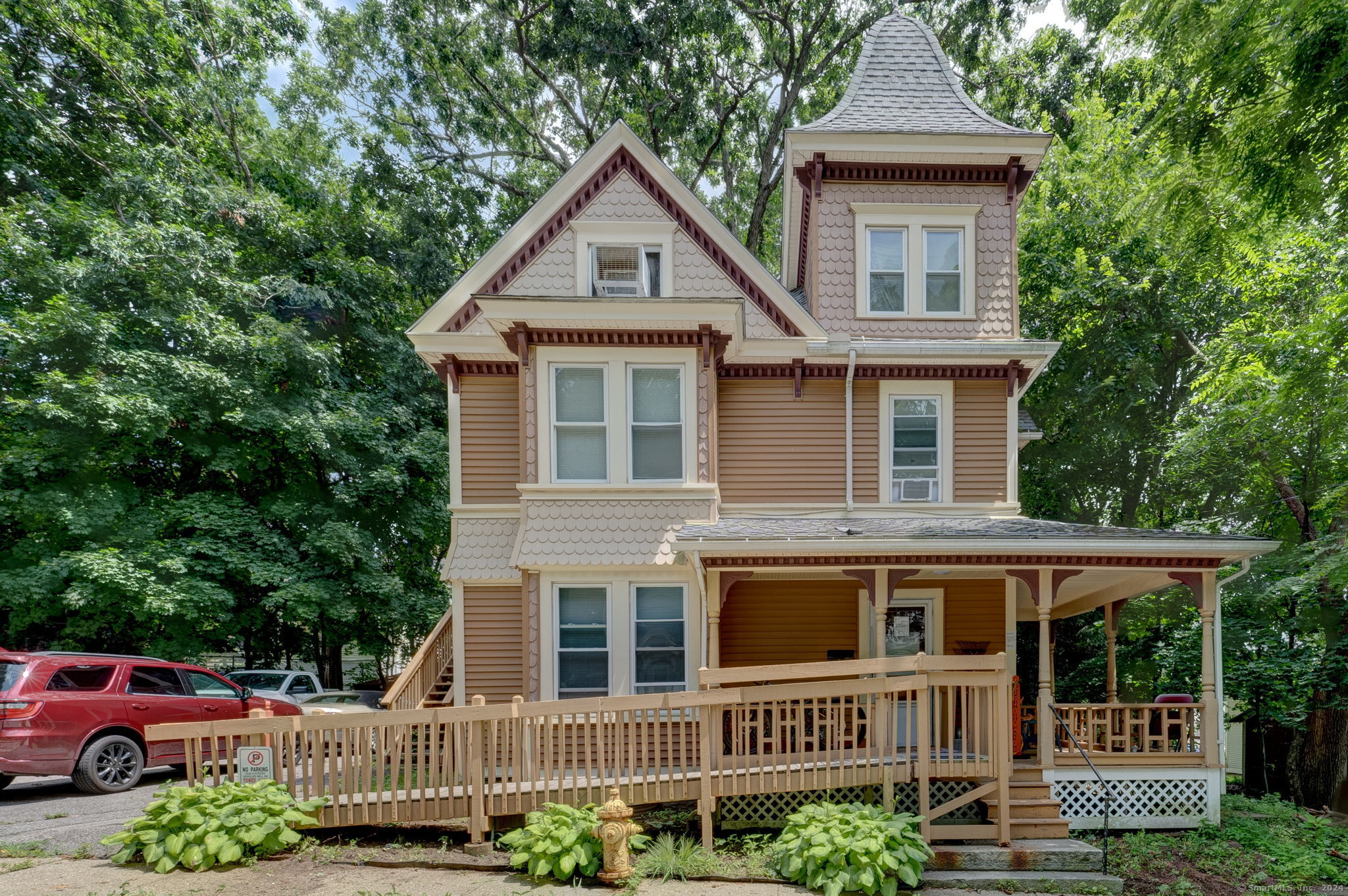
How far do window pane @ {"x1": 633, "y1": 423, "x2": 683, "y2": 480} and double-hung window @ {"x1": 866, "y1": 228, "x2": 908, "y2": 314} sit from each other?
155 inches

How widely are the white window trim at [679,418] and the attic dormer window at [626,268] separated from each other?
1372 mm

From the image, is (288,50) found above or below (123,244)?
above

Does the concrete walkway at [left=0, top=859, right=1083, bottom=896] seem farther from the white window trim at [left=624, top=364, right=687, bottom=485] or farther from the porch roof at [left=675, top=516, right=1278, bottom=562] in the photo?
the white window trim at [left=624, top=364, right=687, bottom=485]

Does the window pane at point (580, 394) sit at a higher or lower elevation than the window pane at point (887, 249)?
lower

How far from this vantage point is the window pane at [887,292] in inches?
452

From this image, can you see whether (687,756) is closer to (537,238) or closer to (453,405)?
(453,405)

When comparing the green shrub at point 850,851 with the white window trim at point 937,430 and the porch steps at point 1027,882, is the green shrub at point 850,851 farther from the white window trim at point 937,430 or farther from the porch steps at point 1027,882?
the white window trim at point 937,430

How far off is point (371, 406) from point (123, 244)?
563 centimetres

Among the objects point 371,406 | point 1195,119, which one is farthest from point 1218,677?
point 371,406

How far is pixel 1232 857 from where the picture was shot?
7805 millimetres

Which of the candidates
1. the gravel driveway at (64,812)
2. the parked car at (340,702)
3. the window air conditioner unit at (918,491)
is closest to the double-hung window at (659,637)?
the window air conditioner unit at (918,491)

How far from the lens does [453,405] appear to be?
11117 millimetres

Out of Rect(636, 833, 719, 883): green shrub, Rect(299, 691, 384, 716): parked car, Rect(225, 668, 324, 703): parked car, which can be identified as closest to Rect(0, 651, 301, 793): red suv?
Rect(299, 691, 384, 716): parked car

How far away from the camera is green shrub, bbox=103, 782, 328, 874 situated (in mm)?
6379
